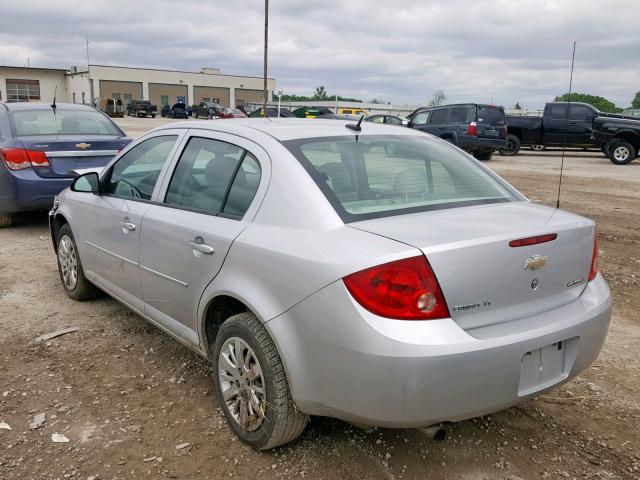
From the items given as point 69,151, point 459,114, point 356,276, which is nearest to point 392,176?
point 356,276

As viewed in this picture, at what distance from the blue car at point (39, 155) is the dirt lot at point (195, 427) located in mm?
2820

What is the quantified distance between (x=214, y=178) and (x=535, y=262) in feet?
5.61

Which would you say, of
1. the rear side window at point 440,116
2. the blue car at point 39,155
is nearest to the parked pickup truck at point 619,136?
the rear side window at point 440,116

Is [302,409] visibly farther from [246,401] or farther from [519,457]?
[519,457]

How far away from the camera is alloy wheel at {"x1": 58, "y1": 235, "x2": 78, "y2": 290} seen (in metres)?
4.93

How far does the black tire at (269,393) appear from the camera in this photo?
2.67 meters

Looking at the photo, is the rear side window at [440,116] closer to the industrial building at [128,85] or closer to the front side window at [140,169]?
the front side window at [140,169]

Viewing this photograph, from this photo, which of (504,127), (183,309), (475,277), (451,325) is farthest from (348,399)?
(504,127)

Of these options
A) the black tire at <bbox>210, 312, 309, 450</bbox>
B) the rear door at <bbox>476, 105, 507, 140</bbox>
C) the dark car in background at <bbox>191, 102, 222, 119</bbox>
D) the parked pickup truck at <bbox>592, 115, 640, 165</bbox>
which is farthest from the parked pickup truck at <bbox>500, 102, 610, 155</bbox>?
the dark car in background at <bbox>191, 102, 222, 119</bbox>

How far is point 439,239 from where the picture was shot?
7.97ft

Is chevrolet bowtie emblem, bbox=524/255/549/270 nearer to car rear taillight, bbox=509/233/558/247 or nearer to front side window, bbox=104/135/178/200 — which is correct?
car rear taillight, bbox=509/233/558/247

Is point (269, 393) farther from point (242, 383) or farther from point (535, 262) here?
point (535, 262)

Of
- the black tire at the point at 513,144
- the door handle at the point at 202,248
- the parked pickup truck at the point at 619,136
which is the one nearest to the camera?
the door handle at the point at 202,248

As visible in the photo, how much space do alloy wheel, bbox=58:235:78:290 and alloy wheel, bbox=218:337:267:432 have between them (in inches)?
94.1
